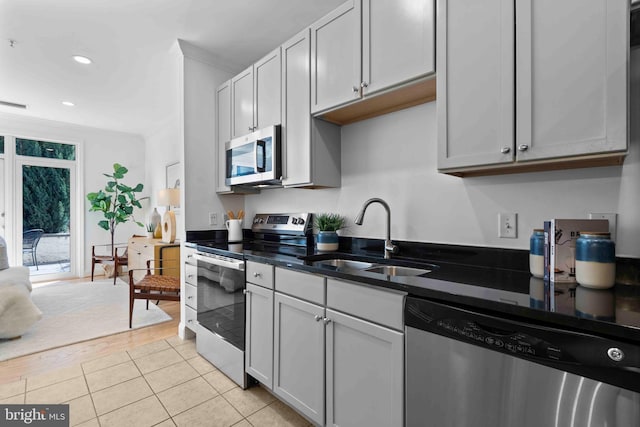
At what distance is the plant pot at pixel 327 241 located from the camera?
82.7 inches

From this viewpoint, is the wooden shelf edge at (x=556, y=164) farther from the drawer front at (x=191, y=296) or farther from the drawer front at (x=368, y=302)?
the drawer front at (x=191, y=296)

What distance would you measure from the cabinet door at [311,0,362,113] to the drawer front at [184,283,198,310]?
1809 millimetres

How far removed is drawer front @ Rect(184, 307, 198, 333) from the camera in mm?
2667

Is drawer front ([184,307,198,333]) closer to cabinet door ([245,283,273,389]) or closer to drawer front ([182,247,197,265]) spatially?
drawer front ([182,247,197,265])

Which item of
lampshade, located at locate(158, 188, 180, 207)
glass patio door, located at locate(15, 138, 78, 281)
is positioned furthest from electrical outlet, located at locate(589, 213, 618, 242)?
glass patio door, located at locate(15, 138, 78, 281)

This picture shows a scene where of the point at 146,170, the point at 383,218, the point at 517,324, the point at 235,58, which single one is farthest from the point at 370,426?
the point at 146,170

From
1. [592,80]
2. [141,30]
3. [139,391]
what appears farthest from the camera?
[141,30]

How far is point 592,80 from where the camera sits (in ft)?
3.50

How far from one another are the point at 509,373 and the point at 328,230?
1395 millimetres

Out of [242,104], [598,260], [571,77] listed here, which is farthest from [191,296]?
[571,77]

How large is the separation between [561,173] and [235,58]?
111 inches

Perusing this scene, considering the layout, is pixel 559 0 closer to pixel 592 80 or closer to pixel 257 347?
pixel 592 80

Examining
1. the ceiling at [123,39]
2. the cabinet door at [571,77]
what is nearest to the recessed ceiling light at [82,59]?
the ceiling at [123,39]

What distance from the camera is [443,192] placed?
5.71 ft
